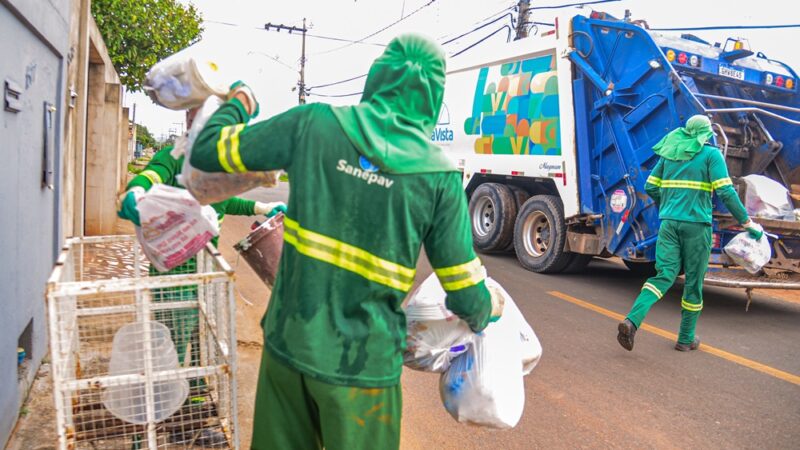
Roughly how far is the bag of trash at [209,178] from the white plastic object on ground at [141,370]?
670 millimetres

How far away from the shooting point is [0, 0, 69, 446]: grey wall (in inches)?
115

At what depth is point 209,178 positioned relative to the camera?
1.91m

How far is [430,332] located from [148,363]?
101 centimetres

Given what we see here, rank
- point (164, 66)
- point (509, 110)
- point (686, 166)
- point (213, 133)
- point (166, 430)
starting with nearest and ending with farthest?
point (213, 133) → point (164, 66) → point (166, 430) → point (686, 166) → point (509, 110)

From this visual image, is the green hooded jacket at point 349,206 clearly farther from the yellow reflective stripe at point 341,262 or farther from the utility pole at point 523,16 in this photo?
the utility pole at point 523,16

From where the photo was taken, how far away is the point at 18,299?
10.5ft

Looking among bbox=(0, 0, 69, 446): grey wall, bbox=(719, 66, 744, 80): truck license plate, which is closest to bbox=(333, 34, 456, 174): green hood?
bbox=(0, 0, 69, 446): grey wall

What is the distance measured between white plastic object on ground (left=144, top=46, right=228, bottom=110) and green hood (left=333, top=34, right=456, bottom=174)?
0.47 meters

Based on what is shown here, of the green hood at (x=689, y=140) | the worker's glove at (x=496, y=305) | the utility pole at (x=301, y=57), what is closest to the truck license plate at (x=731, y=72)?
the green hood at (x=689, y=140)

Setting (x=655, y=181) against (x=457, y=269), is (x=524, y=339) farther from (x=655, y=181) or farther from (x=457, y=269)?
(x=655, y=181)

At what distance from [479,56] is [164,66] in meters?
7.76

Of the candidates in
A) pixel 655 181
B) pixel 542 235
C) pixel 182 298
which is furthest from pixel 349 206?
pixel 542 235

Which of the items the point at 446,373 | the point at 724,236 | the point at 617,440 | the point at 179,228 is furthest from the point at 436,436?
the point at 724,236

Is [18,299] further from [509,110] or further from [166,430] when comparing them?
[509,110]
